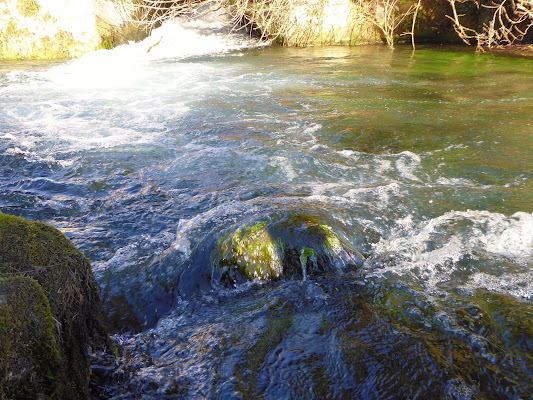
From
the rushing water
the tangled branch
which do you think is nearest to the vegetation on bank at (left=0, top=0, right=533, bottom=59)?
the tangled branch

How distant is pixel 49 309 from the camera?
6.27ft

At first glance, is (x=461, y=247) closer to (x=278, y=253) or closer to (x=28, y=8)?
(x=278, y=253)

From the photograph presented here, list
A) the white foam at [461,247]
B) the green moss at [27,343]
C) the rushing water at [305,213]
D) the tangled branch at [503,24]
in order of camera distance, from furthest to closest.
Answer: the tangled branch at [503,24] → the white foam at [461,247] → the rushing water at [305,213] → the green moss at [27,343]

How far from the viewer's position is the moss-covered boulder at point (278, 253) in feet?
11.2

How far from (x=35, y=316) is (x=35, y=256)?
359mm

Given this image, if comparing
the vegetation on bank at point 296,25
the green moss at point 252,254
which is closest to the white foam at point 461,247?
the green moss at point 252,254

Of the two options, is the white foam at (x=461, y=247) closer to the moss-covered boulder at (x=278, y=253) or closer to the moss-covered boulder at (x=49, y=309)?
the moss-covered boulder at (x=278, y=253)

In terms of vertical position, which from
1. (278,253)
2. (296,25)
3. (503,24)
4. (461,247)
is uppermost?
(296,25)

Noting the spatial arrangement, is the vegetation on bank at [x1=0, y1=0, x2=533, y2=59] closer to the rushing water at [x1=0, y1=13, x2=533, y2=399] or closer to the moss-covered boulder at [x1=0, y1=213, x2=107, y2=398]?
the rushing water at [x1=0, y1=13, x2=533, y2=399]

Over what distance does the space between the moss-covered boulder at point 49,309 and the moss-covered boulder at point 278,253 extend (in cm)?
119

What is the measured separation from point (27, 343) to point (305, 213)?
2.57m

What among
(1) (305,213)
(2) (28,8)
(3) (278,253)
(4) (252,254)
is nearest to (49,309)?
(4) (252,254)

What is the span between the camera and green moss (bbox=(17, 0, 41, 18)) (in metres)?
13.9

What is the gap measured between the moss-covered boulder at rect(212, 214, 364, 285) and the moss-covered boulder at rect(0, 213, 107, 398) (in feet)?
3.91
